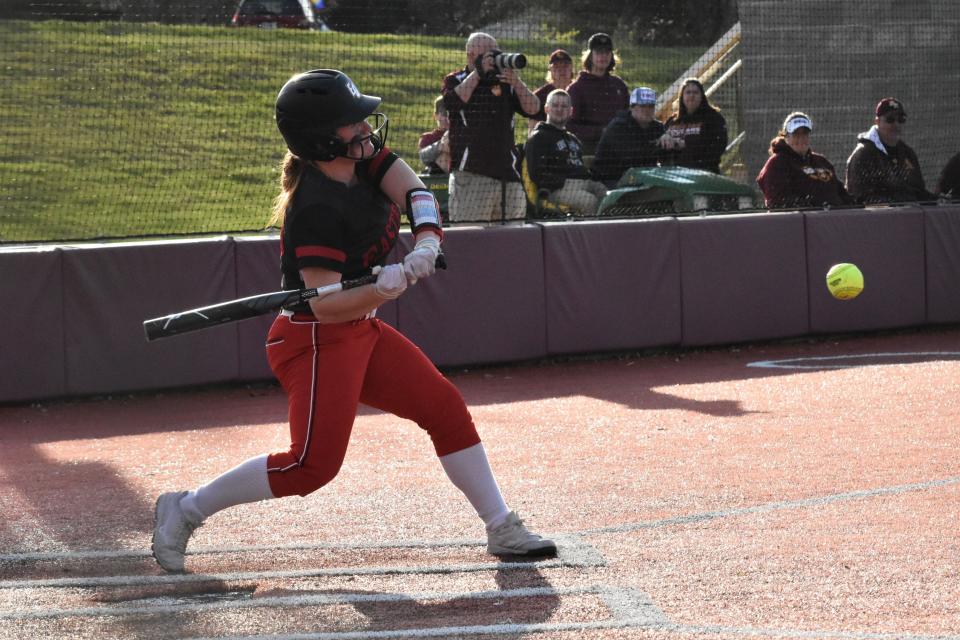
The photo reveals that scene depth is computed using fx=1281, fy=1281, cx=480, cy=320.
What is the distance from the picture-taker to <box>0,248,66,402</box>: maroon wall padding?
28.0ft

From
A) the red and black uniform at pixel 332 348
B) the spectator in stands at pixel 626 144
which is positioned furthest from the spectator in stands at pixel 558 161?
the red and black uniform at pixel 332 348

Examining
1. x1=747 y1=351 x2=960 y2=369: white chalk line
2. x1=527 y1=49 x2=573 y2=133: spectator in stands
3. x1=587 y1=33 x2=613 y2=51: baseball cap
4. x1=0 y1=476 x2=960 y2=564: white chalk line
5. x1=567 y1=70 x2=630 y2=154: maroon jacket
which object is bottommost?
x1=747 y1=351 x2=960 y2=369: white chalk line

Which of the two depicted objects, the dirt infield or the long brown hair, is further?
the long brown hair

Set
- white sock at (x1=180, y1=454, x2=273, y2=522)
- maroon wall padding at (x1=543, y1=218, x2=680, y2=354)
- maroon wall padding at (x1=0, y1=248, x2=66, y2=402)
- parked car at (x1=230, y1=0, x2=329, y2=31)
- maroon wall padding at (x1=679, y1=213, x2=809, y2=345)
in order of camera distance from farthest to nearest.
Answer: parked car at (x1=230, y1=0, x2=329, y2=31), maroon wall padding at (x1=679, y1=213, x2=809, y2=345), maroon wall padding at (x1=543, y1=218, x2=680, y2=354), maroon wall padding at (x1=0, y1=248, x2=66, y2=402), white sock at (x1=180, y1=454, x2=273, y2=522)

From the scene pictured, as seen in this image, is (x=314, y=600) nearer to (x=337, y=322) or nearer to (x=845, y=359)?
(x=337, y=322)

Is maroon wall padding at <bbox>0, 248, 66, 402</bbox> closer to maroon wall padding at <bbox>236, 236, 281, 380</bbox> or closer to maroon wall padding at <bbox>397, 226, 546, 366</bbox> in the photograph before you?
maroon wall padding at <bbox>236, 236, 281, 380</bbox>

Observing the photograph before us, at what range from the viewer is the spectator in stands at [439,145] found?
1075cm

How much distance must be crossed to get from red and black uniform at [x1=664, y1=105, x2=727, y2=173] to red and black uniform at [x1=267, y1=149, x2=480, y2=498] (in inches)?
281

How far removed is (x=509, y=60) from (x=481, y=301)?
1.81m

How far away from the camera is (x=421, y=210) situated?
449 cm

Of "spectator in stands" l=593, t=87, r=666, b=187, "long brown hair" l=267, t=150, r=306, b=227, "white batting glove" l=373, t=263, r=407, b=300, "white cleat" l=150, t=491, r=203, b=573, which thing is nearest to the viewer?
"white batting glove" l=373, t=263, r=407, b=300

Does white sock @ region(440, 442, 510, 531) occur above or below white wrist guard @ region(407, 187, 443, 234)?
below

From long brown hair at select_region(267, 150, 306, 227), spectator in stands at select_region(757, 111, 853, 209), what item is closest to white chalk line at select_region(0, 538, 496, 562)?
long brown hair at select_region(267, 150, 306, 227)

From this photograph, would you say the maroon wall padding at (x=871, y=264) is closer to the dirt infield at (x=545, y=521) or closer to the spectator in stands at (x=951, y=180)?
the spectator in stands at (x=951, y=180)
